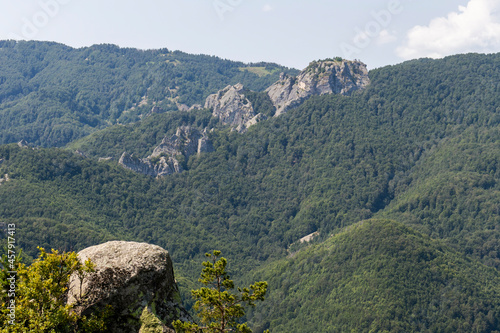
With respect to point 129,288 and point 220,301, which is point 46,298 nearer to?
point 129,288

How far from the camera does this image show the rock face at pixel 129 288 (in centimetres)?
3662

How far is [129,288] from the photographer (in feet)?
122

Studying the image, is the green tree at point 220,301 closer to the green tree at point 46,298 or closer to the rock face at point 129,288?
the rock face at point 129,288

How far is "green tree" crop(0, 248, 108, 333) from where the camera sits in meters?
32.2

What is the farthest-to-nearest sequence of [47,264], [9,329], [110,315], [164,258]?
[164,258], [110,315], [47,264], [9,329]

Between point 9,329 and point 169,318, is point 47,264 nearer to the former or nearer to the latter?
point 9,329

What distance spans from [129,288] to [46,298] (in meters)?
5.79

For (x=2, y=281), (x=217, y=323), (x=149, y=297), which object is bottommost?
(x=217, y=323)

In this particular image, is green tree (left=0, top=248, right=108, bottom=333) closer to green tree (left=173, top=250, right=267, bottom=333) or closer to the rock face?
the rock face

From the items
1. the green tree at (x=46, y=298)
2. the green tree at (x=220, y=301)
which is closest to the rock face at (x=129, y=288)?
the green tree at (x=46, y=298)

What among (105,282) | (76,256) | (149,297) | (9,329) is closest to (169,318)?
(149,297)

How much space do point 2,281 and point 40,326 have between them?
13.8 feet

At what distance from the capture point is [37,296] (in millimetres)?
32688

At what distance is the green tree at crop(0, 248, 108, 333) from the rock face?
110cm
